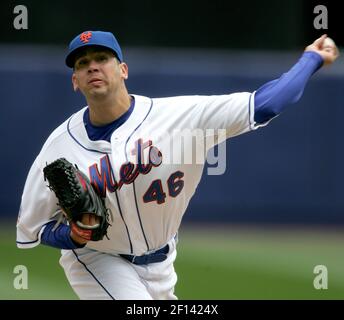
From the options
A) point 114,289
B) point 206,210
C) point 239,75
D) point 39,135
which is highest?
point 239,75

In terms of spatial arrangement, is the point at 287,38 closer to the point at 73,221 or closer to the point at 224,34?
the point at 224,34

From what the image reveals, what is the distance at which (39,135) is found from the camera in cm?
876

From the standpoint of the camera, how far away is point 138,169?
418 centimetres

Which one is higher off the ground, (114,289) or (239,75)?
(239,75)

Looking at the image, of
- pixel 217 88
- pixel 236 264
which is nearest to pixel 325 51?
pixel 236 264

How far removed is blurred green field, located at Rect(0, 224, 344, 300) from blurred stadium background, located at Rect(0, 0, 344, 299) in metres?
0.07

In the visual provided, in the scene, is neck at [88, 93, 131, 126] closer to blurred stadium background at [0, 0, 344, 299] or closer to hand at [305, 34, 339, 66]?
hand at [305, 34, 339, 66]

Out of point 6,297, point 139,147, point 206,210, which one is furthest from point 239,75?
point 139,147

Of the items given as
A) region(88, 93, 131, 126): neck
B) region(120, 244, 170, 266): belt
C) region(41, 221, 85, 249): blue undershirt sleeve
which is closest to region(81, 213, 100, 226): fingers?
region(41, 221, 85, 249): blue undershirt sleeve

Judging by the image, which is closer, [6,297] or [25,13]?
[6,297]

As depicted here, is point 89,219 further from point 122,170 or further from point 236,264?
point 236,264

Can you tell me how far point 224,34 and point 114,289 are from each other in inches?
213

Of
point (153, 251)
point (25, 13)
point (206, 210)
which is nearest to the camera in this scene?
point (153, 251)

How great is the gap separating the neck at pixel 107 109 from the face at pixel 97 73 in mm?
Result: 44
